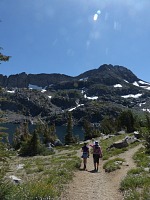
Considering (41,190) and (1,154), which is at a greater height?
(1,154)

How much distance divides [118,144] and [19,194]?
31425 millimetres

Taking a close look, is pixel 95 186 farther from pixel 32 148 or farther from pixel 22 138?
pixel 22 138

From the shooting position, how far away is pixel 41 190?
52.2 feet

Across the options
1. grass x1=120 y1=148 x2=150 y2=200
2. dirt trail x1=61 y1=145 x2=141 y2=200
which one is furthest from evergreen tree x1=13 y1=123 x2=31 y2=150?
grass x1=120 y1=148 x2=150 y2=200

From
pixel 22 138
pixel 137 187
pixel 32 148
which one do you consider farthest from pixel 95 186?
pixel 22 138

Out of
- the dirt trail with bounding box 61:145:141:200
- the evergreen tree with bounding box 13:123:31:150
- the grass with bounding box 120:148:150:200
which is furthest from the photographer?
the evergreen tree with bounding box 13:123:31:150

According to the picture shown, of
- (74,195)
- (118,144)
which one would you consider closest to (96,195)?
(74,195)

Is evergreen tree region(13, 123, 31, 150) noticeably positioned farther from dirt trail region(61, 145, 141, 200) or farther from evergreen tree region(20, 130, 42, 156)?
dirt trail region(61, 145, 141, 200)

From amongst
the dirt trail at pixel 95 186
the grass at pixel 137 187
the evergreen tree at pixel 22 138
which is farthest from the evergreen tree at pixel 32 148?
the grass at pixel 137 187

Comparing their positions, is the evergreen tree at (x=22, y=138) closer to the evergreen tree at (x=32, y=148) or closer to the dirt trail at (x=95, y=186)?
the evergreen tree at (x=32, y=148)

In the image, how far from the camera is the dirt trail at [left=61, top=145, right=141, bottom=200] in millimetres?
17938

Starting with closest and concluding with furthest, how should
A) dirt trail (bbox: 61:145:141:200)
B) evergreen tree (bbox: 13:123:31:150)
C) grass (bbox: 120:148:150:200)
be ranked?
1. grass (bbox: 120:148:150:200)
2. dirt trail (bbox: 61:145:141:200)
3. evergreen tree (bbox: 13:123:31:150)

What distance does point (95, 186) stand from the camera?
20891mm

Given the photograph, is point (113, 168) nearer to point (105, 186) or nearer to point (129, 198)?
point (105, 186)
